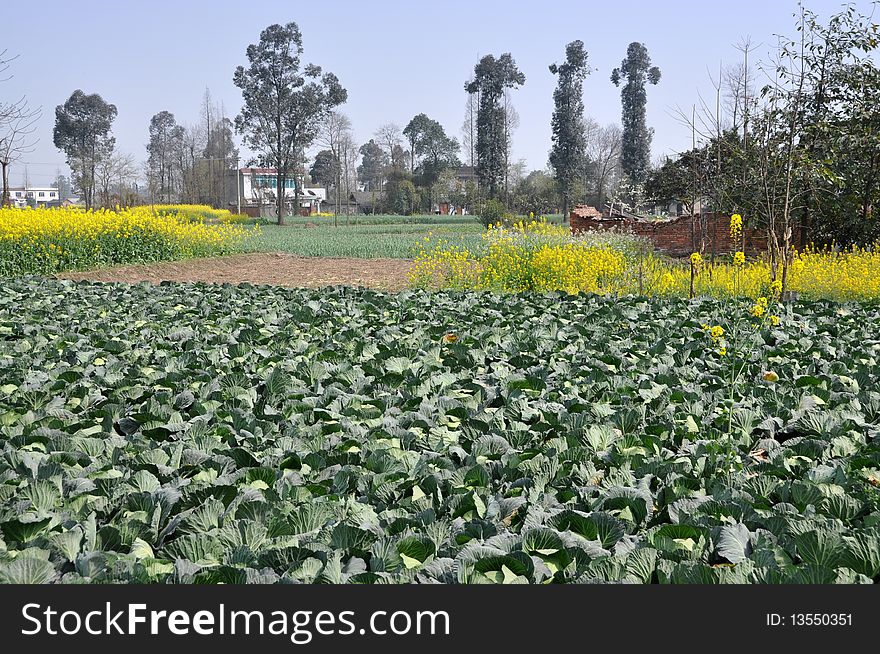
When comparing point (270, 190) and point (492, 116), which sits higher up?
point (492, 116)

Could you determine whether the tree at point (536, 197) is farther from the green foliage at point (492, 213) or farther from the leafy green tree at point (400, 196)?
the green foliage at point (492, 213)

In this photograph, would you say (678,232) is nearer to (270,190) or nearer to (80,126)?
(270,190)

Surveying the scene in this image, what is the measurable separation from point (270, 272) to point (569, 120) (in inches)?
1205

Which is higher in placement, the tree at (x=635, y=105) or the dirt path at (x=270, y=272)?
the tree at (x=635, y=105)

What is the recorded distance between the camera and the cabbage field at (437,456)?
206 cm

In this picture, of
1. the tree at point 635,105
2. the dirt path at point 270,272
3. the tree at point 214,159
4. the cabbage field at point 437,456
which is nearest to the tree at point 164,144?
the tree at point 214,159

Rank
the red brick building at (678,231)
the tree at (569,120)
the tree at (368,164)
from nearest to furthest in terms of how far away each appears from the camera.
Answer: the red brick building at (678,231) → the tree at (569,120) → the tree at (368,164)

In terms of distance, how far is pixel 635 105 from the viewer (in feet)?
142

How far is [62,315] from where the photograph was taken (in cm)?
643

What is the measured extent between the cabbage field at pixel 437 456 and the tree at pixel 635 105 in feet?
127

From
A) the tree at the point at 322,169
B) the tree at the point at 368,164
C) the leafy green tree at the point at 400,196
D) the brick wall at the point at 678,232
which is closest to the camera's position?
the brick wall at the point at 678,232

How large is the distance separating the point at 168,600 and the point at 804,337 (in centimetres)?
480

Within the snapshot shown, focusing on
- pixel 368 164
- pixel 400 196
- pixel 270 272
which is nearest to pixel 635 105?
pixel 400 196

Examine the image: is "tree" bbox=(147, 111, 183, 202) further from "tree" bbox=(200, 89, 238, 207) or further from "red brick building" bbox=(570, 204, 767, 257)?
"red brick building" bbox=(570, 204, 767, 257)
